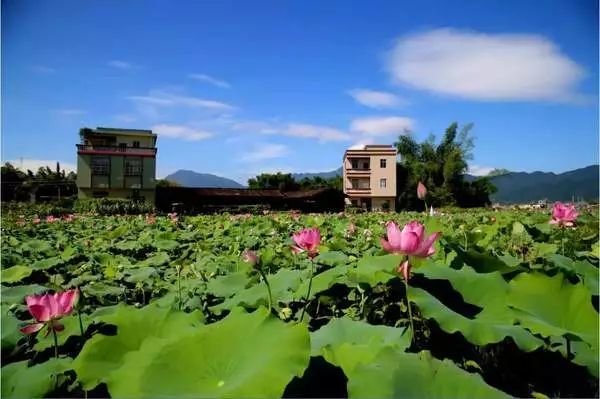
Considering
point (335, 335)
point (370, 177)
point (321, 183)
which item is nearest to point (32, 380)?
point (335, 335)

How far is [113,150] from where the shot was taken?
A: 25.9 m

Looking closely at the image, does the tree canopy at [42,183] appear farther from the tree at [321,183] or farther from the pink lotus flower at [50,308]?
the pink lotus flower at [50,308]

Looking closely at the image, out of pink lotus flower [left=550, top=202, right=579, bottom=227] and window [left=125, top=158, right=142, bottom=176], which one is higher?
window [left=125, top=158, right=142, bottom=176]

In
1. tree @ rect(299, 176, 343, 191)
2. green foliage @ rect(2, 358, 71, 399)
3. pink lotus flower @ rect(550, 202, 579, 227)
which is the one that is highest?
tree @ rect(299, 176, 343, 191)

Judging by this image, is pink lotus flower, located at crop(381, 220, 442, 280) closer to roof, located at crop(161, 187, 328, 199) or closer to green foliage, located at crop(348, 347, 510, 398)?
green foliage, located at crop(348, 347, 510, 398)

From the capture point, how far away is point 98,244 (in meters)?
3.33

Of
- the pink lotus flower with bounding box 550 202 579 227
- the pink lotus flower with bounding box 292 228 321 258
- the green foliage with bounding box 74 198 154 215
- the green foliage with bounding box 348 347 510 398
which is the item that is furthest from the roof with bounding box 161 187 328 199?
the green foliage with bounding box 348 347 510 398

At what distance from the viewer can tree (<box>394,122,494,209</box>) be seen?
29266mm

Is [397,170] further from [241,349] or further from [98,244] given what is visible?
[241,349]

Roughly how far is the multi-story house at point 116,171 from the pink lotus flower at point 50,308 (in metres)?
25.4

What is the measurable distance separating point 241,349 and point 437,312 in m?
0.37

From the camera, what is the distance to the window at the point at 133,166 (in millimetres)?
25938

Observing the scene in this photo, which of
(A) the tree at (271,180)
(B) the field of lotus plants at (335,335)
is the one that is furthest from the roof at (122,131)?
(B) the field of lotus plants at (335,335)

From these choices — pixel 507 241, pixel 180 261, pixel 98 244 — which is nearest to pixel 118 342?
pixel 180 261
